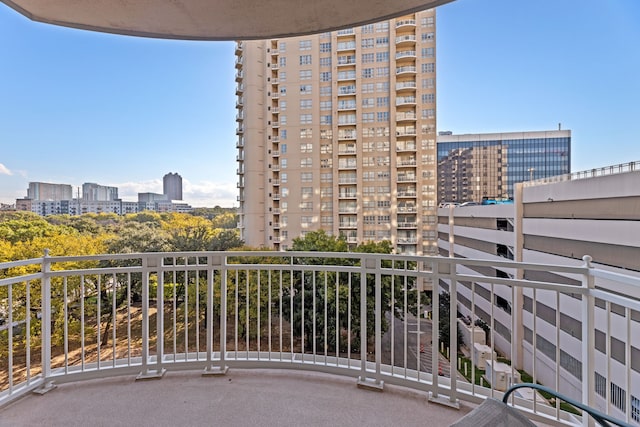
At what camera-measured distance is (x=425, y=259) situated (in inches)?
78.7

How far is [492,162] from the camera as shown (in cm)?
4247

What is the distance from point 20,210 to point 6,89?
3.49 meters

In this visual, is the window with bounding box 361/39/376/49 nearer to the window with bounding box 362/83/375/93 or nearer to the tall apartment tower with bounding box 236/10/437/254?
the tall apartment tower with bounding box 236/10/437/254

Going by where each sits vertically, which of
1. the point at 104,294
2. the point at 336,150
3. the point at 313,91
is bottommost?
the point at 104,294

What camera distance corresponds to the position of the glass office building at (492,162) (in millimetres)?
41438

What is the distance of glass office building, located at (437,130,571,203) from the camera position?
4144cm

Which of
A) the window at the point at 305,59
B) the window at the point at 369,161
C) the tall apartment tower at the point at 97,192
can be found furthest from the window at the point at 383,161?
the tall apartment tower at the point at 97,192

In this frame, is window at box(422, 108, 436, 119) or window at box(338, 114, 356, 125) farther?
window at box(338, 114, 356, 125)

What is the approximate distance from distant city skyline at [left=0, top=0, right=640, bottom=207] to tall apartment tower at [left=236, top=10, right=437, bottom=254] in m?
3.72

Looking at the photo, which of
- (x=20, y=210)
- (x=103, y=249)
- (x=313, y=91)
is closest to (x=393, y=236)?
(x=313, y=91)

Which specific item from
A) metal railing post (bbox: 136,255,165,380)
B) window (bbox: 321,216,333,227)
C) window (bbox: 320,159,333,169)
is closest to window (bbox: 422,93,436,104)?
window (bbox: 320,159,333,169)

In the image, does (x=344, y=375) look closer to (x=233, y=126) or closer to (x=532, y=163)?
(x=233, y=126)

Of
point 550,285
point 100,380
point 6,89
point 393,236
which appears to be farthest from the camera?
point 393,236

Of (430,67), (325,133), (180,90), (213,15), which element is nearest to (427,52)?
(430,67)
